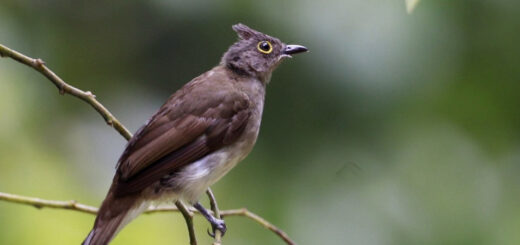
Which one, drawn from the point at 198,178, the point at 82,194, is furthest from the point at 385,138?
the point at 82,194

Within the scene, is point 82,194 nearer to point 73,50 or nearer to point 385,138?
point 73,50

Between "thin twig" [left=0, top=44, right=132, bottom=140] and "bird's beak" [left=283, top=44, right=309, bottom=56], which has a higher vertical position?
"bird's beak" [left=283, top=44, right=309, bottom=56]

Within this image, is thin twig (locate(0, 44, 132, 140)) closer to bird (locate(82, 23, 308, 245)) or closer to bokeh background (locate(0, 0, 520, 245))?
bird (locate(82, 23, 308, 245))

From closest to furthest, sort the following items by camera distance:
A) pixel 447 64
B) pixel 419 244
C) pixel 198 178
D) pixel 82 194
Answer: pixel 198 178 → pixel 82 194 → pixel 419 244 → pixel 447 64

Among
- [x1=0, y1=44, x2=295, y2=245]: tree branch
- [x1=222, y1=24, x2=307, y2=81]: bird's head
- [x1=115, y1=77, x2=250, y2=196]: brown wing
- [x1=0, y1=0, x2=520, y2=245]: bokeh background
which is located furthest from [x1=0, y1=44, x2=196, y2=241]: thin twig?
[x1=222, y1=24, x2=307, y2=81]: bird's head

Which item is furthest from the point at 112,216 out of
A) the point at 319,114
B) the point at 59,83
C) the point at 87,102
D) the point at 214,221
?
the point at 319,114

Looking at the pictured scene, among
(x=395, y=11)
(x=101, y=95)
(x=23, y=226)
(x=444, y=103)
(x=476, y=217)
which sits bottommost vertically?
(x=23, y=226)
